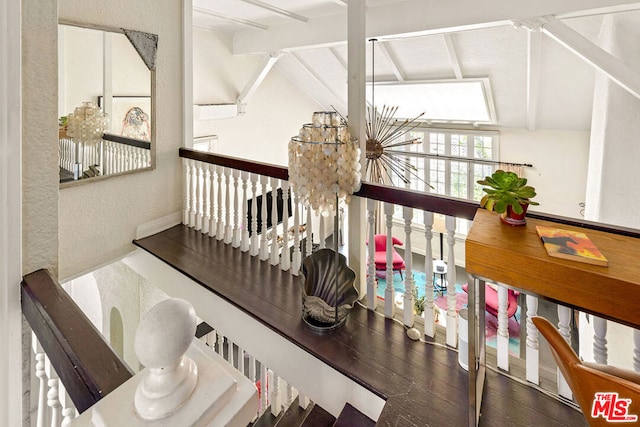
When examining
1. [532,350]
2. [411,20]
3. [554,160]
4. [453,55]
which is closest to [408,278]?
[532,350]

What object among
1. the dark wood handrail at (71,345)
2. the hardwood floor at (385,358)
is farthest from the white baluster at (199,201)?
the dark wood handrail at (71,345)

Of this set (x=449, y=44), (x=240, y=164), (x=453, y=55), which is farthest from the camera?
(x=453, y=55)

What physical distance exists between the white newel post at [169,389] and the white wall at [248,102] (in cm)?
487

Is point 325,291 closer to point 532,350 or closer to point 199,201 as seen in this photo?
point 532,350

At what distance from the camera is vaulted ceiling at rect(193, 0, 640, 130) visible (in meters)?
3.58

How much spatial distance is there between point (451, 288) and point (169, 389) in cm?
155

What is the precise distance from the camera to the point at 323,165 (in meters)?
1.85

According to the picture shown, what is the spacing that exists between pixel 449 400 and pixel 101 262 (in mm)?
2518

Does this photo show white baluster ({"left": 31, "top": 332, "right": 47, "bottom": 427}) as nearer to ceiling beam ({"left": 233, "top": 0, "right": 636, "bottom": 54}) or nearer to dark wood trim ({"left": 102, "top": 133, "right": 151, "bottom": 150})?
dark wood trim ({"left": 102, "top": 133, "right": 151, "bottom": 150})

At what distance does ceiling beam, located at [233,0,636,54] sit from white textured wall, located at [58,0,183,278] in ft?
6.57

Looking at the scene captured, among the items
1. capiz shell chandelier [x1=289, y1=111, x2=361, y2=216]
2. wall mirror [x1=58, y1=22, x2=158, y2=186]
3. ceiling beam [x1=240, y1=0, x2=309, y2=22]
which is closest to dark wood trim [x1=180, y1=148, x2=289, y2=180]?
wall mirror [x1=58, y1=22, x2=158, y2=186]

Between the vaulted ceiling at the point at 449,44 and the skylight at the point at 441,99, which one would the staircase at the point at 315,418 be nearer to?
the vaulted ceiling at the point at 449,44

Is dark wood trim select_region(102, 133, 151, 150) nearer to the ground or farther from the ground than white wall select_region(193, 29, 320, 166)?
nearer to the ground

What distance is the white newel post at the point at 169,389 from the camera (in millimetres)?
425
